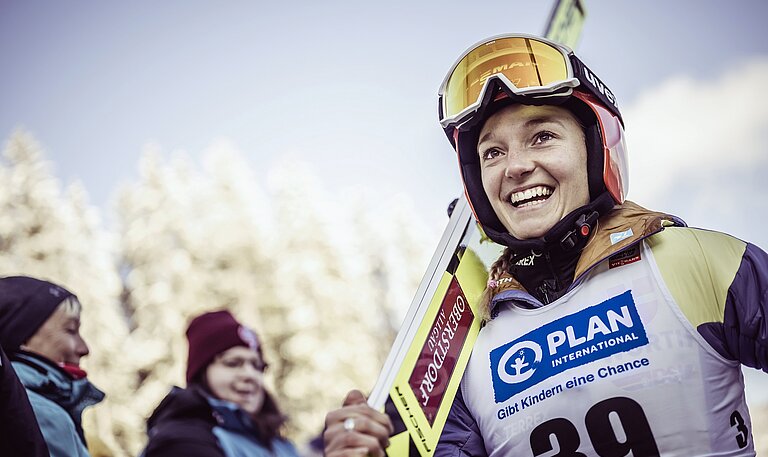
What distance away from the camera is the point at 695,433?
1.74m

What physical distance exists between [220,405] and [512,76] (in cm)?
241

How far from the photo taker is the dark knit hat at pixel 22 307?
9.22 ft

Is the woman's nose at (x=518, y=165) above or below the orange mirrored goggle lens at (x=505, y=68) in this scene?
below

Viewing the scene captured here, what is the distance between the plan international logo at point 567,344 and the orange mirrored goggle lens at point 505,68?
64cm

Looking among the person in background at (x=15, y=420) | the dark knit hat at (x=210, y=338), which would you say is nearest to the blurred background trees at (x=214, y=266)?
the dark knit hat at (x=210, y=338)

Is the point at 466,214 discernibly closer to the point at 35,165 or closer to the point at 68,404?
the point at 68,404

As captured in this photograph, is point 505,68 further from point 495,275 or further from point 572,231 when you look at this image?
point 495,275

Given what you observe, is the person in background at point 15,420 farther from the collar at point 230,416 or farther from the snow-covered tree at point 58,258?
the snow-covered tree at point 58,258

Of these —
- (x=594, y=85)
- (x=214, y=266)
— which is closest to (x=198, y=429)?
(x=594, y=85)

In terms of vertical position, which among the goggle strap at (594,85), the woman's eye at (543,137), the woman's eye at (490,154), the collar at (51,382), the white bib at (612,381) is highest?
the goggle strap at (594,85)

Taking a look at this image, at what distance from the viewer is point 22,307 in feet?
9.49

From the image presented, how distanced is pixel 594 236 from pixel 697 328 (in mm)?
371

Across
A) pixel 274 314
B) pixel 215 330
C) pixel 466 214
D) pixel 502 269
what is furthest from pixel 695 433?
pixel 274 314

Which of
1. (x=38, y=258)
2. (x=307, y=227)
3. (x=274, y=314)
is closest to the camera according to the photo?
(x=38, y=258)
